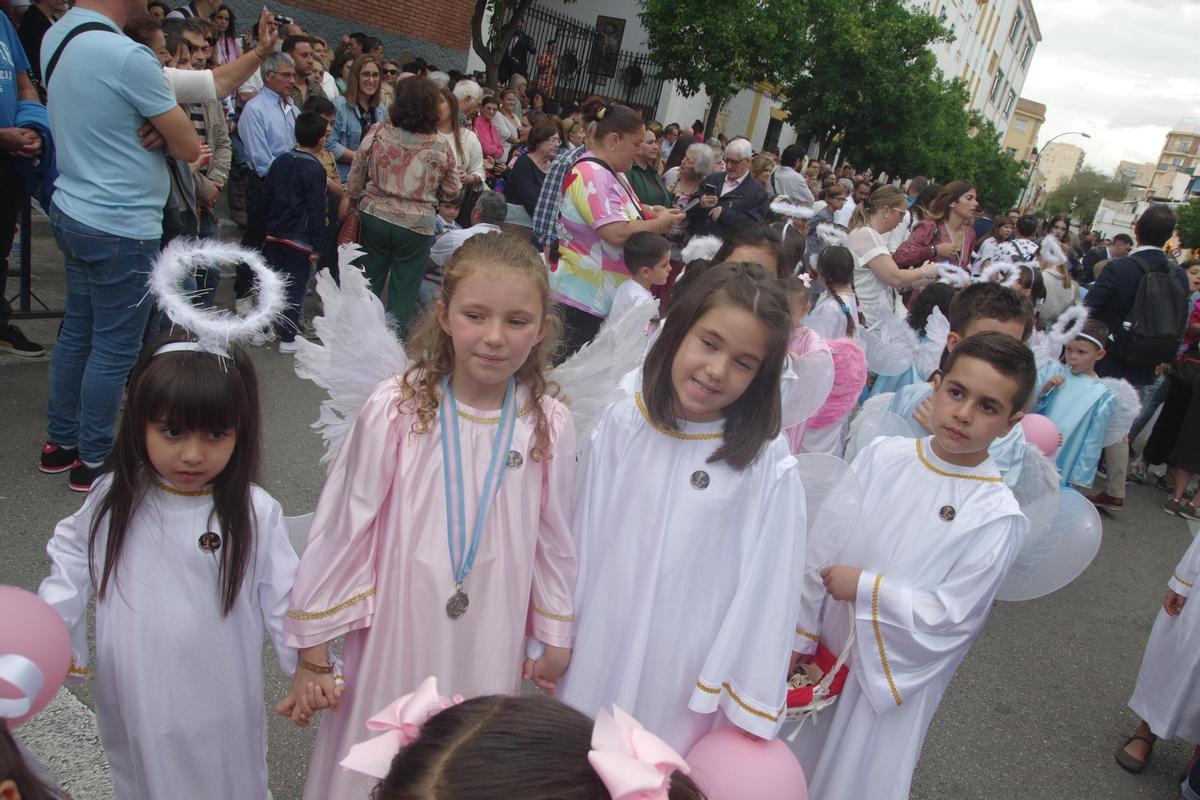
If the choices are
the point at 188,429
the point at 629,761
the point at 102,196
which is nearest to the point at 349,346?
the point at 188,429

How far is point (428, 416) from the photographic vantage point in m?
1.98

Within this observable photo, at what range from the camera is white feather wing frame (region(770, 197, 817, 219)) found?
8141mm

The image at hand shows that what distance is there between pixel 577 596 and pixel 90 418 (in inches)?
99.9

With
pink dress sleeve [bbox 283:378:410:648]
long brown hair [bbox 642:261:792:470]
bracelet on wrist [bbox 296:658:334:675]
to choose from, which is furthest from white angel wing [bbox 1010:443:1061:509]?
bracelet on wrist [bbox 296:658:334:675]

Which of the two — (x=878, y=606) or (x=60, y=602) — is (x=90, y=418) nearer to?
(x=60, y=602)

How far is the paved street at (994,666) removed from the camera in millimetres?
3229

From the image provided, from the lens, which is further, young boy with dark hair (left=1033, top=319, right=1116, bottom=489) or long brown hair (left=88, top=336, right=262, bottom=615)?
young boy with dark hair (left=1033, top=319, right=1116, bottom=489)

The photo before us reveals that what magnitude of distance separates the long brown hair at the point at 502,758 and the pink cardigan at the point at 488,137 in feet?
31.2

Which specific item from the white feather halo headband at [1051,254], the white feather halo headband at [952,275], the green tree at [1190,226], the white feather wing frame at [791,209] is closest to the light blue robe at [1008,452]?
the white feather halo headband at [952,275]

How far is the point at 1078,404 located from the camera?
17.8 feet

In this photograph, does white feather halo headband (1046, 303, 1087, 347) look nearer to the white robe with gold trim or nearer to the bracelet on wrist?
the white robe with gold trim

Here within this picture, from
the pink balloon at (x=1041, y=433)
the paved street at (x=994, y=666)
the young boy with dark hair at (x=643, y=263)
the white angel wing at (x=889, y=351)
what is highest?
the young boy with dark hair at (x=643, y=263)

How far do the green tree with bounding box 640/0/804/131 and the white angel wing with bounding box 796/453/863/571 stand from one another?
17493 millimetres

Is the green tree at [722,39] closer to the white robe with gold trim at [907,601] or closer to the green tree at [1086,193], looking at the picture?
the white robe with gold trim at [907,601]
